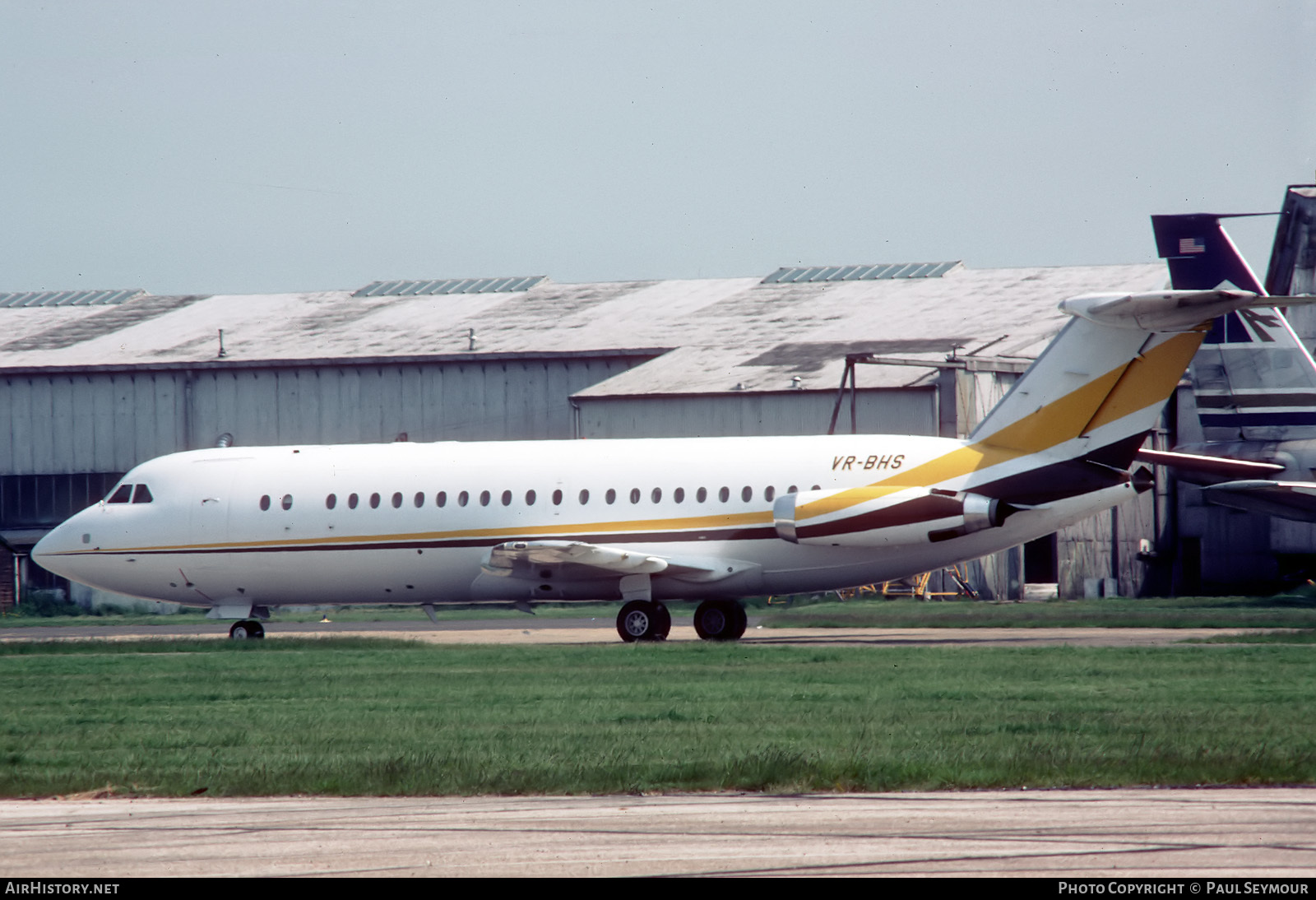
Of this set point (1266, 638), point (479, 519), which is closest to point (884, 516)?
point (1266, 638)

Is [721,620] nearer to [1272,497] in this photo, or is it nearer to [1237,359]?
[1272,497]

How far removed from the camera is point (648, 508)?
29.4 meters

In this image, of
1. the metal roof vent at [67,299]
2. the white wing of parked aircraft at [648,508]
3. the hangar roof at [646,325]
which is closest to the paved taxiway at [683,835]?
the white wing of parked aircraft at [648,508]

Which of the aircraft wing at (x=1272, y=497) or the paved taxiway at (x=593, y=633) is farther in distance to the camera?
the aircraft wing at (x=1272, y=497)

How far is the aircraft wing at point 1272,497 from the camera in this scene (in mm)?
30750

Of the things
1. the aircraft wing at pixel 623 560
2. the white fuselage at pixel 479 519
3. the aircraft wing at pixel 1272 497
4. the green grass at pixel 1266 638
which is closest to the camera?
the green grass at pixel 1266 638

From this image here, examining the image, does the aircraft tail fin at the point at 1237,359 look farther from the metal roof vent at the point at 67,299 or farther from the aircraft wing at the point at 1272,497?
the metal roof vent at the point at 67,299

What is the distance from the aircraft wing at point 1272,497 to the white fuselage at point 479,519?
223 inches

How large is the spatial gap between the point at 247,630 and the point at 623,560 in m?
8.45

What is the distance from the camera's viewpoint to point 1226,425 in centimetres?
4094

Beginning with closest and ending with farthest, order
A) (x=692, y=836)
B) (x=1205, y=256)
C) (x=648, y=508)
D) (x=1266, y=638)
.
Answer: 1. (x=692, y=836)
2. (x=1266, y=638)
3. (x=648, y=508)
4. (x=1205, y=256)

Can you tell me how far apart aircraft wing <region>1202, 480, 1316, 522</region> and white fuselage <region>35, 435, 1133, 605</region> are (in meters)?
5.66
